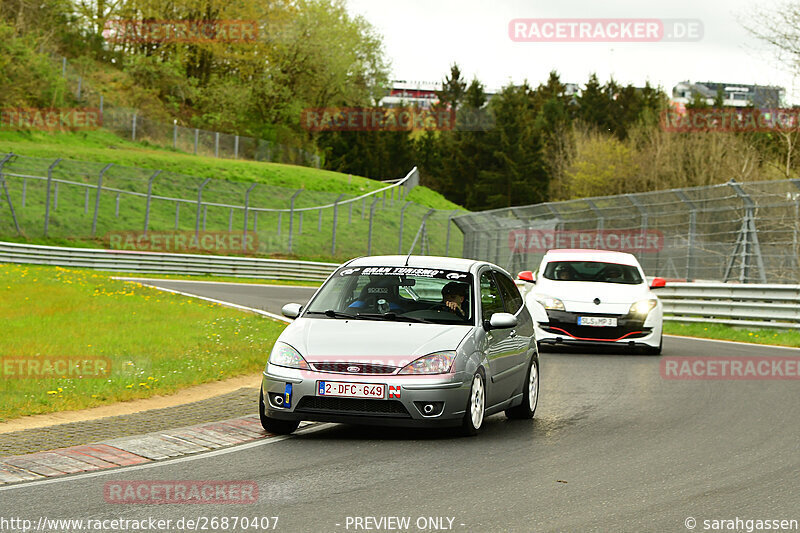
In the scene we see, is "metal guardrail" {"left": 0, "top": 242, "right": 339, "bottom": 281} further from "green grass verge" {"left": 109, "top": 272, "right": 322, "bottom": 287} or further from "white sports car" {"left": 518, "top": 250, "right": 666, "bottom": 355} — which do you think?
"white sports car" {"left": 518, "top": 250, "right": 666, "bottom": 355}

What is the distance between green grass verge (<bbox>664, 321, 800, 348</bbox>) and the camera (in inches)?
779

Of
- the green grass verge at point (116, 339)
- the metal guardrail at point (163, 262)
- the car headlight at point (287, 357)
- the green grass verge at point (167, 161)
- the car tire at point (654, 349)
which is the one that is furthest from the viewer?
the green grass verge at point (167, 161)

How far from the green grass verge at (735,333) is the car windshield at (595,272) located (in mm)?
3460

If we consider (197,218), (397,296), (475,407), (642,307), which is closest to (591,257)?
(642,307)

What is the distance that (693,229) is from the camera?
25688 millimetres

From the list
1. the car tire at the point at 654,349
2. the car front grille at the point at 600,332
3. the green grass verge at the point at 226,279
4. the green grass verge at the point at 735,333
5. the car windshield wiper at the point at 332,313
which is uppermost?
the car windshield wiper at the point at 332,313

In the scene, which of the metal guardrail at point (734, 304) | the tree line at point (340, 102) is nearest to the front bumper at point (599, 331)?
the metal guardrail at point (734, 304)

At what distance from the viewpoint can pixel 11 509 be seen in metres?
6.04

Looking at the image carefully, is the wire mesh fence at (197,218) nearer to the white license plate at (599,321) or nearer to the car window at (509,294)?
the white license plate at (599,321)

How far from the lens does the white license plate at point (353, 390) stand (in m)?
8.34

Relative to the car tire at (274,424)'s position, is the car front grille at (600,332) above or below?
below

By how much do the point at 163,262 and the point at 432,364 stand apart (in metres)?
31.9

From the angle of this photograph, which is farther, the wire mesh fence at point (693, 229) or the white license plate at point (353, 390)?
the wire mesh fence at point (693, 229)

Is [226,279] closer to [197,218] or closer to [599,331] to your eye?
[197,218]
